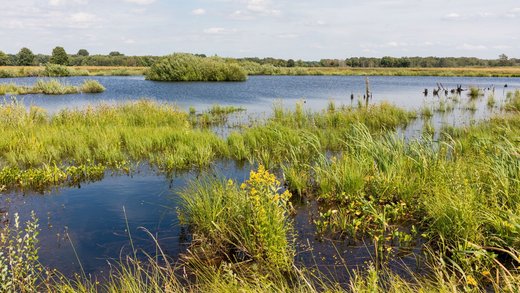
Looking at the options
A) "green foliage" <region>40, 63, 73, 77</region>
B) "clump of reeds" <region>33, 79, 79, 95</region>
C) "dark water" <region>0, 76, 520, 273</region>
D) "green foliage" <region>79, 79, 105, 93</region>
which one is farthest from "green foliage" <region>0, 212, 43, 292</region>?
"green foliage" <region>40, 63, 73, 77</region>

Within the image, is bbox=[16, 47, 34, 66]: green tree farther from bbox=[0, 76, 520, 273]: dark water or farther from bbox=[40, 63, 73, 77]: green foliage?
bbox=[0, 76, 520, 273]: dark water

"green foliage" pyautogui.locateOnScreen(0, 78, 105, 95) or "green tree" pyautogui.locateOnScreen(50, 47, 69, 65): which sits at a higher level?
"green tree" pyautogui.locateOnScreen(50, 47, 69, 65)

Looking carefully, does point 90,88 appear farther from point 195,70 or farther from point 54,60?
point 54,60

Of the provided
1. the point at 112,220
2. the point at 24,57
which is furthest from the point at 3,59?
the point at 112,220

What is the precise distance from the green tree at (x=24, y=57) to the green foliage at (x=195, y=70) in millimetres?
52542

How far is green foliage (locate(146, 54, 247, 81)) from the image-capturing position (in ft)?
143

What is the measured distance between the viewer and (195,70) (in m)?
43.5

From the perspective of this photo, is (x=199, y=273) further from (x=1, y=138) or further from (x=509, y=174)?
(x=1, y=138)

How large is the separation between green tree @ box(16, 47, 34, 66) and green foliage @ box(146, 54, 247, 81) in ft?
172

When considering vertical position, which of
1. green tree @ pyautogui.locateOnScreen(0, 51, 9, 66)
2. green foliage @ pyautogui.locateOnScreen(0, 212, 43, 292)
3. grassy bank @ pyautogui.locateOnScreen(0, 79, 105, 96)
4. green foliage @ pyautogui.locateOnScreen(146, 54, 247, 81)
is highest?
green tree @ pyautogui.locateOnScreen(0, 51, 9, 66)

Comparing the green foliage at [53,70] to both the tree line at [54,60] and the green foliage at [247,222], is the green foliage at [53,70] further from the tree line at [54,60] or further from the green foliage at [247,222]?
the green foliage at [247,222]

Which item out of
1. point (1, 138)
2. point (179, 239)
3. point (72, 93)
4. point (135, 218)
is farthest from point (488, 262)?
point (72, 93)

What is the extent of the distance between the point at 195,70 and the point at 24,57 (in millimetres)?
57507

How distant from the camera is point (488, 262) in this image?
188 inches
